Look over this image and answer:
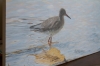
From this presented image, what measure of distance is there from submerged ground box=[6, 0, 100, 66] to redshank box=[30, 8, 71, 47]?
1.0 inches

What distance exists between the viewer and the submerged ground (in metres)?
0.80

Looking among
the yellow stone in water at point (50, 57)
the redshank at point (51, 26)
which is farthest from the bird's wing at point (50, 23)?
the yellow stone in water at point (50, 57)

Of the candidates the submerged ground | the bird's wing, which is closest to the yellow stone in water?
the submerged ground

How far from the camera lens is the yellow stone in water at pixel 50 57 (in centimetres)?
93

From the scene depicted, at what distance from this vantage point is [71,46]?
3.67 feet

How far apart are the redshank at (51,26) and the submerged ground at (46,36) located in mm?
26

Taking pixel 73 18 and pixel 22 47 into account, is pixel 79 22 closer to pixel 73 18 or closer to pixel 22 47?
pixel 73 18

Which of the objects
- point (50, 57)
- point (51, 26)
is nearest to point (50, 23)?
point (51, 26)

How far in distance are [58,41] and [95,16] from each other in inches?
18.9

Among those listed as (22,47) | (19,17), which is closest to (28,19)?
(19,17)

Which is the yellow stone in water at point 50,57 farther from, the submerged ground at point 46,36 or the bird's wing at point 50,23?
the bird's wing at point 50,23

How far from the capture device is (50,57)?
38.8 inches

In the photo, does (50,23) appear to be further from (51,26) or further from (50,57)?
(50,57)

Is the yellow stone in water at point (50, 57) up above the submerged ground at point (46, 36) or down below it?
below
